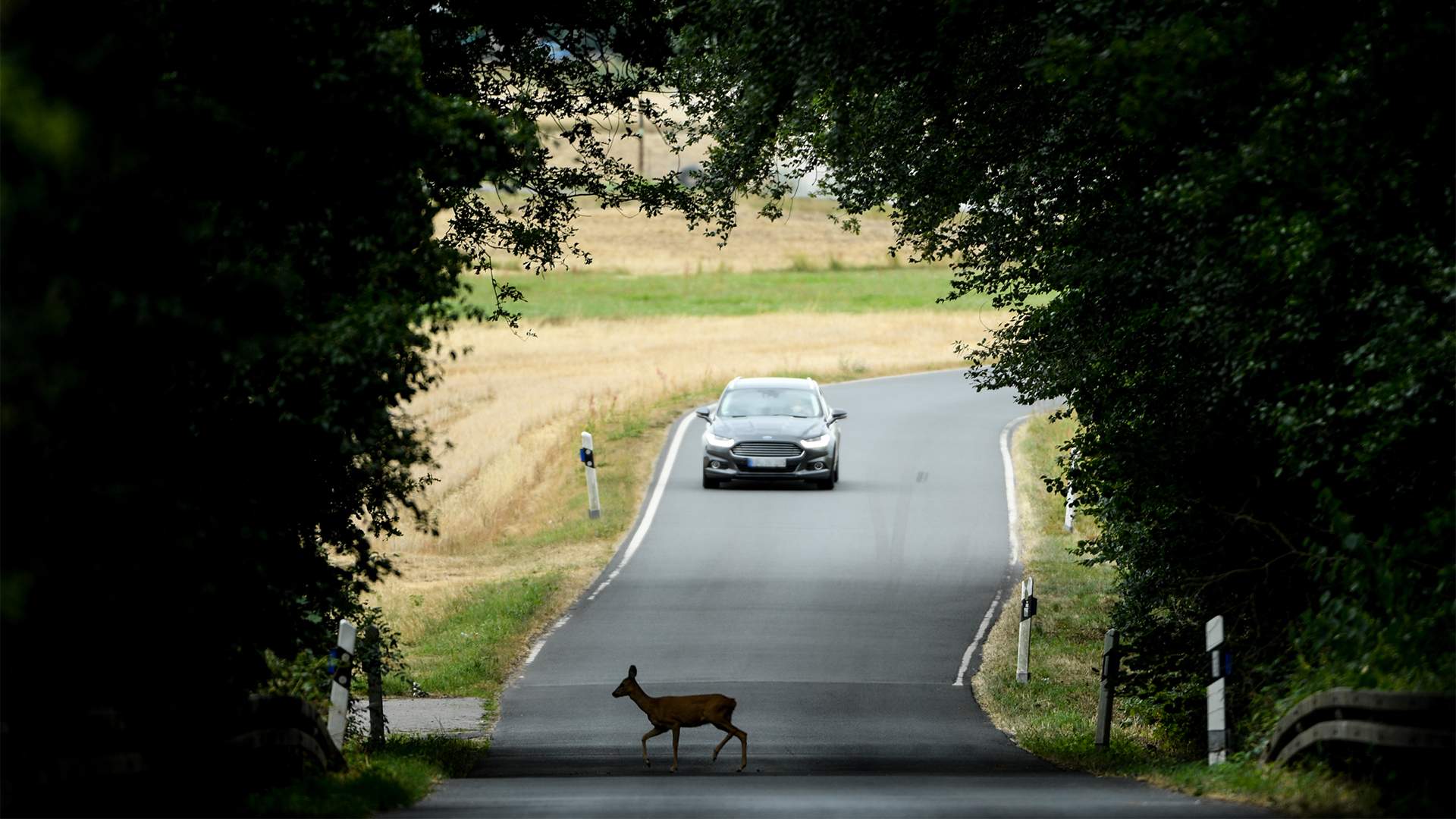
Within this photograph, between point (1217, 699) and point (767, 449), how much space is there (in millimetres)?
17946

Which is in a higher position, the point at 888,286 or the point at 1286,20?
the point at 888,286

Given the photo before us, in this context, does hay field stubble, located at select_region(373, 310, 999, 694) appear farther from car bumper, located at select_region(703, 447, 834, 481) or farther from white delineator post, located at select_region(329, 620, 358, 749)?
car bumper, located at select_region(703, 447, 834, 481)

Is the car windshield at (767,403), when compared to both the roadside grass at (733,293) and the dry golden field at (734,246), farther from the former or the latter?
the dry golden field at (734,246)

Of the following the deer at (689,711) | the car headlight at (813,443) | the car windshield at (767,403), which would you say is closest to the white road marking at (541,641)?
the deer at (689,711)

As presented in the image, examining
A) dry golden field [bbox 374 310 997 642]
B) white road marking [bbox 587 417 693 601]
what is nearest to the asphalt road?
white road marking [bbox 587 417 693 601]

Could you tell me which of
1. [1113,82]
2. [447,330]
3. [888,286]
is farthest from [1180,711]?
[888,286]

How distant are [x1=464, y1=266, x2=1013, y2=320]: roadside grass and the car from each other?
36706 mm

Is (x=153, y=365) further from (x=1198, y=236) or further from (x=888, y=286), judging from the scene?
(x=888, y=286)

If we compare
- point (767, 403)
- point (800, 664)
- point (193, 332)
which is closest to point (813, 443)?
point (767, 403)

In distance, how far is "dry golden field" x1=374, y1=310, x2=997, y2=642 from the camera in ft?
82.2

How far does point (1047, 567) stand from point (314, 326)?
17.4 m

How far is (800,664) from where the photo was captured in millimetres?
18172

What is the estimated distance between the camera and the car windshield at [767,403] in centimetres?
2945

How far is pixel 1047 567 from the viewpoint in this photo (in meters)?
24.0
